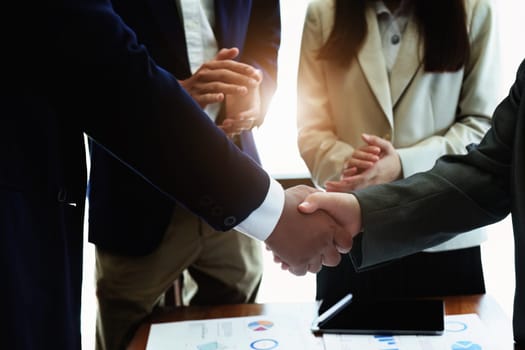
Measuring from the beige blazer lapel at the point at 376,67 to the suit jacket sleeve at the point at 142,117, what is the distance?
2.25 feet

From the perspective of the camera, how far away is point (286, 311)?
4.75ft

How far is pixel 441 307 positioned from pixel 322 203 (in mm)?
369

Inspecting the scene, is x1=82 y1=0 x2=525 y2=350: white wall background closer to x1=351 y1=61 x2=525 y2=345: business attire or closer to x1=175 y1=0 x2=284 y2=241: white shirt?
x1=175 y1=0 x2=284 y2=241: white shirt

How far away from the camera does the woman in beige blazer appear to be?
66.9 inches

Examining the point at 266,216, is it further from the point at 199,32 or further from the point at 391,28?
the point at 391,28

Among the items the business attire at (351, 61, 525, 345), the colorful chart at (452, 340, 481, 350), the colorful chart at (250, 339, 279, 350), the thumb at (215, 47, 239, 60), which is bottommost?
the colorful chart at (250, 339, 279, 350)

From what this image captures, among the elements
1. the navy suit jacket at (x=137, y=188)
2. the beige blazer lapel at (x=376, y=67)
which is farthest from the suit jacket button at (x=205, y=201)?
the beige blazer lapel at (x=376, y=67)

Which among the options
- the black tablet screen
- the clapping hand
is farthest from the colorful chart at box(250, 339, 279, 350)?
the clapping hand

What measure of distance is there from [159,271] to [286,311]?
1.38ft

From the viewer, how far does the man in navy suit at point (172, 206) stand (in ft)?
5.22

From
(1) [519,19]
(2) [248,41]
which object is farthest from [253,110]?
(1) [519,19]

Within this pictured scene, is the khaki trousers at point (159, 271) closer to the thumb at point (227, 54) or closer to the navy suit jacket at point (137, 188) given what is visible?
the navy suit jacket at point (137, 188)

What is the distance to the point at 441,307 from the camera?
141cm

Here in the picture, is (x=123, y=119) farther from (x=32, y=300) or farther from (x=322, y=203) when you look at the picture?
(x=322, y=203)
